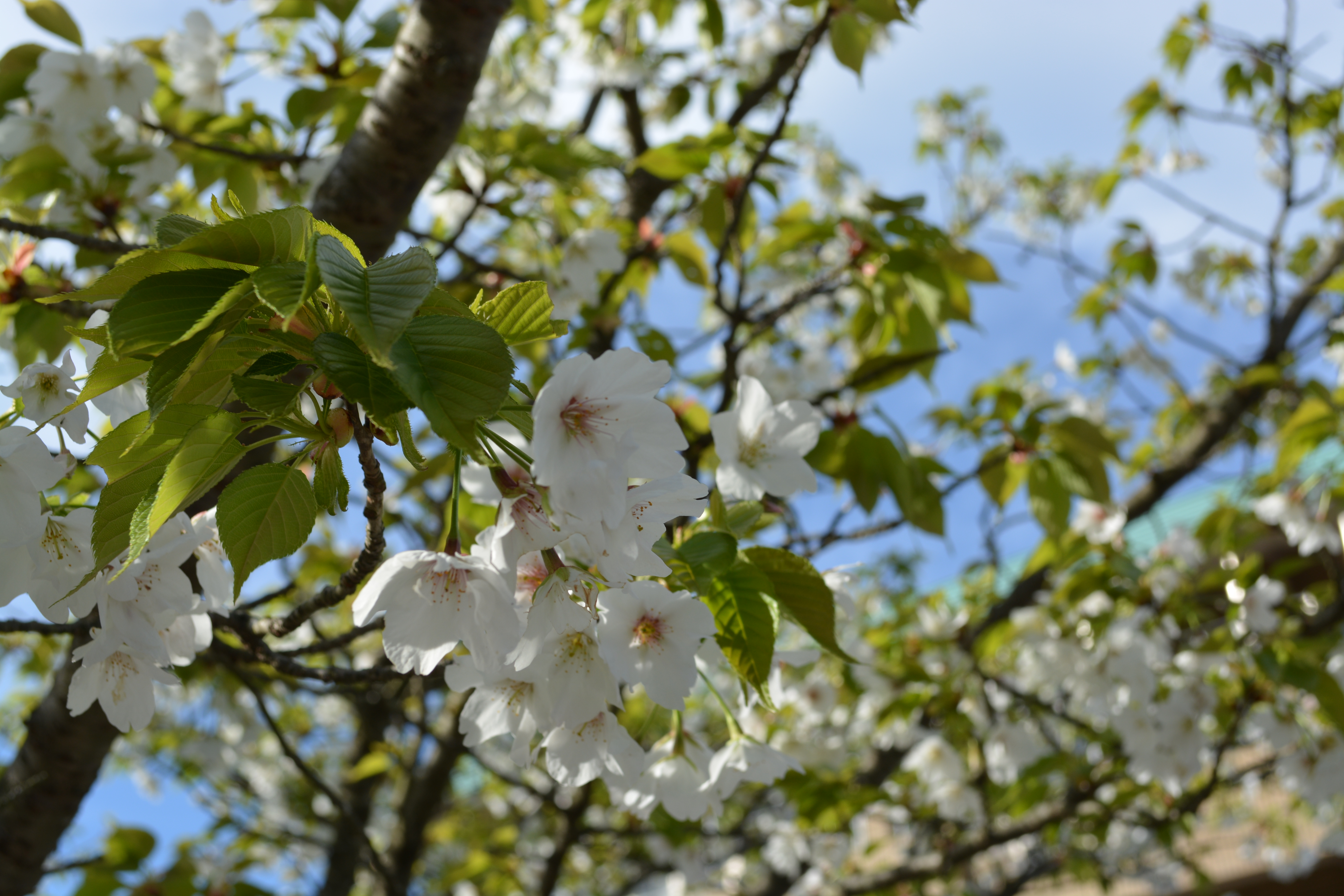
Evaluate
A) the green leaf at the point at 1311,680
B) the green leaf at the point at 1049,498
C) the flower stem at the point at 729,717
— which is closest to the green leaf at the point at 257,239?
the flower stem at the point at 729,717

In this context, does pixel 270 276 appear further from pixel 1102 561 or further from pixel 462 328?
pixel 1102 561

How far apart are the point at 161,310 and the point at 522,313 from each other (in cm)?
28

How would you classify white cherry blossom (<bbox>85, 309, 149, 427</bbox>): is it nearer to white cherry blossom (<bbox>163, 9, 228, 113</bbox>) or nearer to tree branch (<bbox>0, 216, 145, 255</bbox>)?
tree branch (<bbox>0, 216, 145, 255</bbox>)

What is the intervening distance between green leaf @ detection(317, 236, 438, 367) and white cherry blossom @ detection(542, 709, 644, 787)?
0.54m

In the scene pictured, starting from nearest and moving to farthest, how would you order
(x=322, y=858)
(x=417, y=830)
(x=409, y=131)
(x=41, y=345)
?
(x=41, y=345)
(x=409, y=131)
(x=417, y=830)
(x=322, y=858)

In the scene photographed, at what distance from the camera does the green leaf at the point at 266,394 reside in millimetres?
652

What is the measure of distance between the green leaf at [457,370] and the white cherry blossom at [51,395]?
1.35 feet

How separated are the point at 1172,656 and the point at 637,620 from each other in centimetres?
279

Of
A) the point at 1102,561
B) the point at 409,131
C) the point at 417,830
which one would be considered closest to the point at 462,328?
the point at 409,131

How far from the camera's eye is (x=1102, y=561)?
264 cm

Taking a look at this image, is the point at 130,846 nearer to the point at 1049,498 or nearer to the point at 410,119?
the point at 410,119

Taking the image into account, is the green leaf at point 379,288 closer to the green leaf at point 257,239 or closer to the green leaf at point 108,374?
the green leaf at point 257,239

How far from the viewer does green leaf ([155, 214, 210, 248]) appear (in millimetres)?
639

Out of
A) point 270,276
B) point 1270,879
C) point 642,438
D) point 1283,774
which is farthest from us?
point 1270,879
